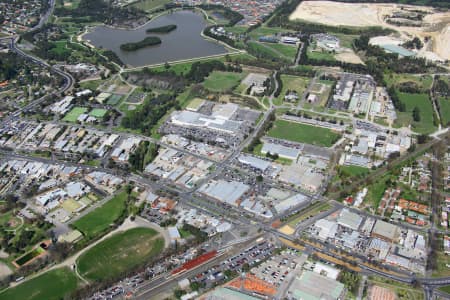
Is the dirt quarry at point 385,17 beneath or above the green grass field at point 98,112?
above

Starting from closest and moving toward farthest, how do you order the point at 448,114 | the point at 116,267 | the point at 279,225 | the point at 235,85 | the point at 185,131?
the point at 116,267, the point at 279,225, the point at 185,131, the point at 448,114, the point at 235,85

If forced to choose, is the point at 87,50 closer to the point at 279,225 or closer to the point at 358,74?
the point at 358,74

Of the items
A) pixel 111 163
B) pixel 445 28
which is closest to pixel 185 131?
pixel 111 163

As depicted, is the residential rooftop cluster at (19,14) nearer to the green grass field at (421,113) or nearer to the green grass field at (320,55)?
the green grass field at (320,55)

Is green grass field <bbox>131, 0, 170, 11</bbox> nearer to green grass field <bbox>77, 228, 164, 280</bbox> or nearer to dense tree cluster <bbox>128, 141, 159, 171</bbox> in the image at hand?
dense tree cluster <bbox>128, 141, 159, 171</bbox>

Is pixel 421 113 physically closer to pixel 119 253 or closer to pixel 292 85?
pixel 292 85

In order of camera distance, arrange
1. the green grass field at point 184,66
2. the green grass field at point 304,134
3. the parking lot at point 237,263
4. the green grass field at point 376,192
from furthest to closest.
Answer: the green grass field at point 184,66, the green grass field at point 304,134, the green grass field at point 376,192, the parking lot at point 237,263

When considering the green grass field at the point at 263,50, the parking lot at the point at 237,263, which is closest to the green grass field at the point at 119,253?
the parking lot at the point at 237,263
